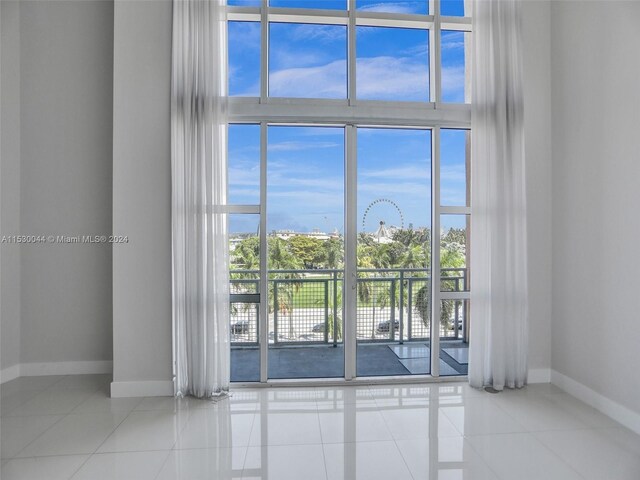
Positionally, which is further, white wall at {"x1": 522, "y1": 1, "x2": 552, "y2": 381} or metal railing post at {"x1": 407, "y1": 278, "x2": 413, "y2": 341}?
metal railing post at {"x1": 407, "y1": 278, "x2": 413, "y2": 341}

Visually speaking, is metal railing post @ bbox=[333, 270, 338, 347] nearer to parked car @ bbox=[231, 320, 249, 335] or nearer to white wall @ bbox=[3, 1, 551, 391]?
parked car @ bbox=[231, 320, 249, 335]

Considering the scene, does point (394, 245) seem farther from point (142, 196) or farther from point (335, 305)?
point (142, 196)

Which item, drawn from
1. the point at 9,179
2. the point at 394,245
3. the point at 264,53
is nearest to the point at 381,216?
the point at 394,245

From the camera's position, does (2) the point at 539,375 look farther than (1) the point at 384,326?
No

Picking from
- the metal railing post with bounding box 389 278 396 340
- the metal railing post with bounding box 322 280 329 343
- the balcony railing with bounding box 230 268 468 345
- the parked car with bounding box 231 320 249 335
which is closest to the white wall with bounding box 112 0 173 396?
the parked car with bounding box 231 320 249 335

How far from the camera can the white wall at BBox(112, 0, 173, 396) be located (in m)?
3.12

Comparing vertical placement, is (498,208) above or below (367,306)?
above

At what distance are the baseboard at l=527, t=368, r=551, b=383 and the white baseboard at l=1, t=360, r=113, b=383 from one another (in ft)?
14.0

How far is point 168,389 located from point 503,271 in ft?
10.7

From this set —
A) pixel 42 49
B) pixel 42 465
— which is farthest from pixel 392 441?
pixel 42 49

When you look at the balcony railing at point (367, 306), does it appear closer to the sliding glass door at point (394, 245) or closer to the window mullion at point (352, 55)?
the sliding glass door at point (394, 245)

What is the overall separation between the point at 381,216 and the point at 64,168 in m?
3.28

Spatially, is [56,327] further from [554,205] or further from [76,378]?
[554,205]

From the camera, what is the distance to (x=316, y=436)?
2.50 metres
